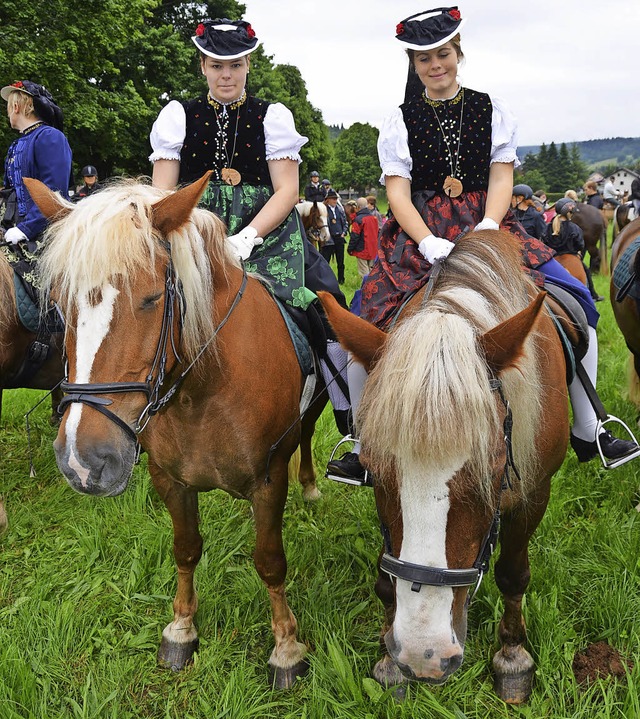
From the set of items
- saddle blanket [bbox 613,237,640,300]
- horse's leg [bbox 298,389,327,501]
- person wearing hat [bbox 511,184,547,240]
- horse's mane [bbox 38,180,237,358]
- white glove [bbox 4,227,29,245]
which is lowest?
horse's leg [bbox 298,389,327,501]

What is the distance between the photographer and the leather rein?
5.49 ft

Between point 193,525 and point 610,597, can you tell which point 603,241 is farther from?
point 193,525

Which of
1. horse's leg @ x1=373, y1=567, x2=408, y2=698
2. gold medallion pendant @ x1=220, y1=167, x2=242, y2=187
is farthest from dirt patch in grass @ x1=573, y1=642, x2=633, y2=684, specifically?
gold medallion pendant @ x1=220, y1=167, x2=242, y2=187

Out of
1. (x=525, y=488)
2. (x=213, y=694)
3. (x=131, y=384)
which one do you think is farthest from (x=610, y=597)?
(x=131, y=384)

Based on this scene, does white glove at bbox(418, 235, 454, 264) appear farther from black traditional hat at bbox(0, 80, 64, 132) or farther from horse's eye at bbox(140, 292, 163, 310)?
black traditional hat at bbox(0, 80, 64, 132)

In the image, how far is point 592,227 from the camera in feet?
44.9

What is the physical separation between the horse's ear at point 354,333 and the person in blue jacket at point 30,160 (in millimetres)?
3024

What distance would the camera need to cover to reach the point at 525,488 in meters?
2.19

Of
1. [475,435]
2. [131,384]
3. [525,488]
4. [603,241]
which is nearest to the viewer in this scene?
[475,435]

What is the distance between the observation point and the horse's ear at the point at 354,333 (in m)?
1.83

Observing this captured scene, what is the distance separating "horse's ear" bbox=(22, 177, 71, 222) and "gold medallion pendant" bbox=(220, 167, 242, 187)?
41.7 inches

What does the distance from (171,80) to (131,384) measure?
76.6 ft

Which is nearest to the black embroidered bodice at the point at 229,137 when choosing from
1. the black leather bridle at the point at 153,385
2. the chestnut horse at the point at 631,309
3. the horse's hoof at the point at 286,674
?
the black leather bridle at the point at 153,385

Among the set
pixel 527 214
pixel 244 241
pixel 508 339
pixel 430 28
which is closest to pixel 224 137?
pixel 244 241
